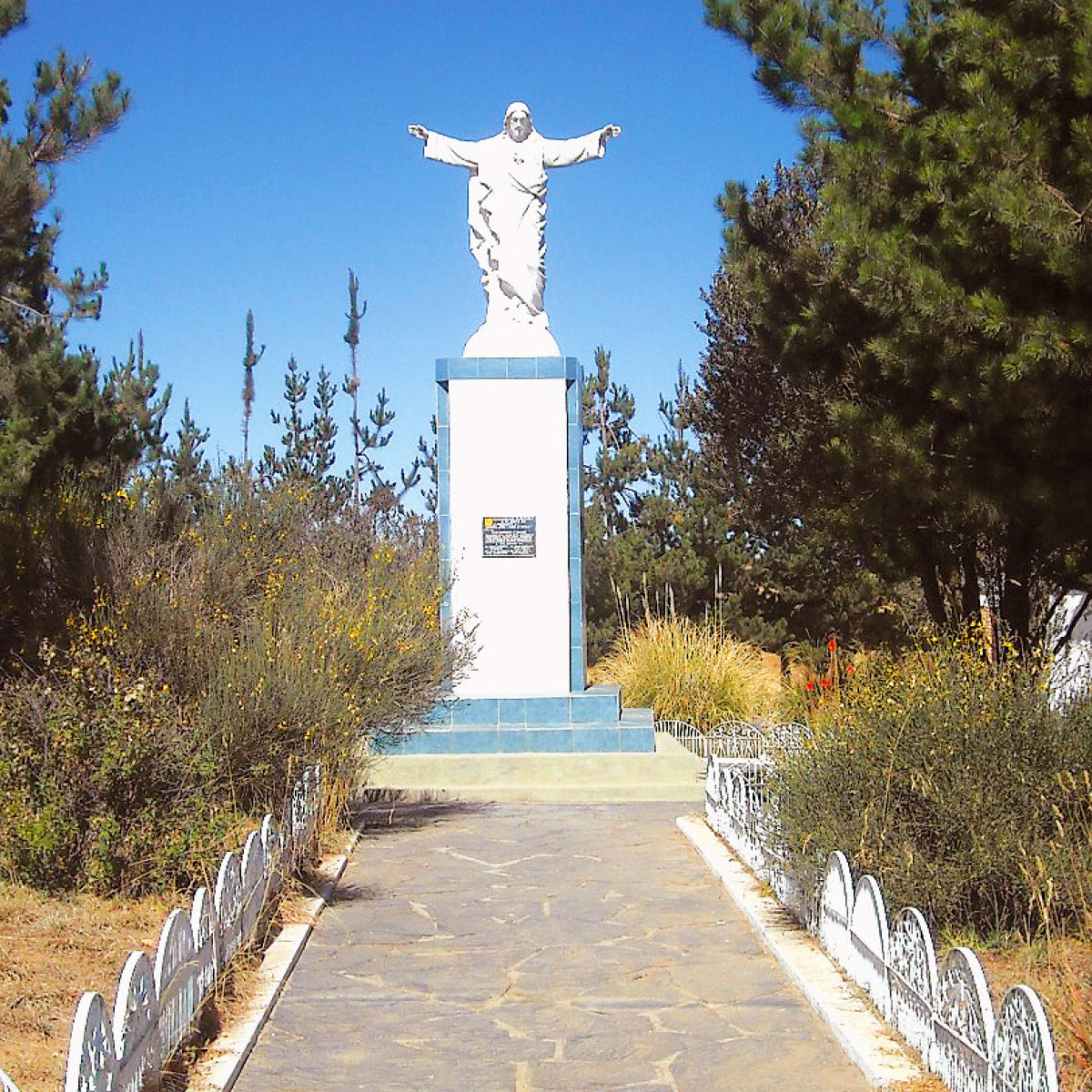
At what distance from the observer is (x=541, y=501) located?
604 inches

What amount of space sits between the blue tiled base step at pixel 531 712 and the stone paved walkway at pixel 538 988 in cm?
427

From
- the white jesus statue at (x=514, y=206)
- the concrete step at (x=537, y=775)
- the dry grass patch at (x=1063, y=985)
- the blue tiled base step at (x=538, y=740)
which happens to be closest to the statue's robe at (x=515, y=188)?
the white jesus statue at (x=514, y=206)

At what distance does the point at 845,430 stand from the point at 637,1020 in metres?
4.87

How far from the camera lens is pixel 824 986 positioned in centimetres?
634

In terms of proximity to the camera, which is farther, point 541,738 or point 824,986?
point 541,738

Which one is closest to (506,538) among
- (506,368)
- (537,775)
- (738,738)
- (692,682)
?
(506,368)

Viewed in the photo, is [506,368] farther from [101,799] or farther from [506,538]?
[101,799]

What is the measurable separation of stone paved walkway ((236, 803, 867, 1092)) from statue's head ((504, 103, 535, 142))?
28.6 ft

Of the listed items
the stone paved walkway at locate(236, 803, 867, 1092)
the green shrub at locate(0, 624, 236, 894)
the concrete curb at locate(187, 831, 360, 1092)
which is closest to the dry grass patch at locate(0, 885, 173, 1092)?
the green shrub at locate(0, 624, 236, 894)

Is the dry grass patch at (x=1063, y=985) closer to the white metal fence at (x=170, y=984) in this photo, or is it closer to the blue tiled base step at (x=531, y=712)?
the white metal fence at (x=170, y=984)

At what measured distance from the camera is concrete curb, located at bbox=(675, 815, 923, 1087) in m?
A: 5.27

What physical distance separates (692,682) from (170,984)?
1190 cm

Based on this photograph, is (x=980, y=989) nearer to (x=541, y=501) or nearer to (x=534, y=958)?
(x=534, y=958)

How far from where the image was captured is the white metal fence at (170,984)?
163 inches
